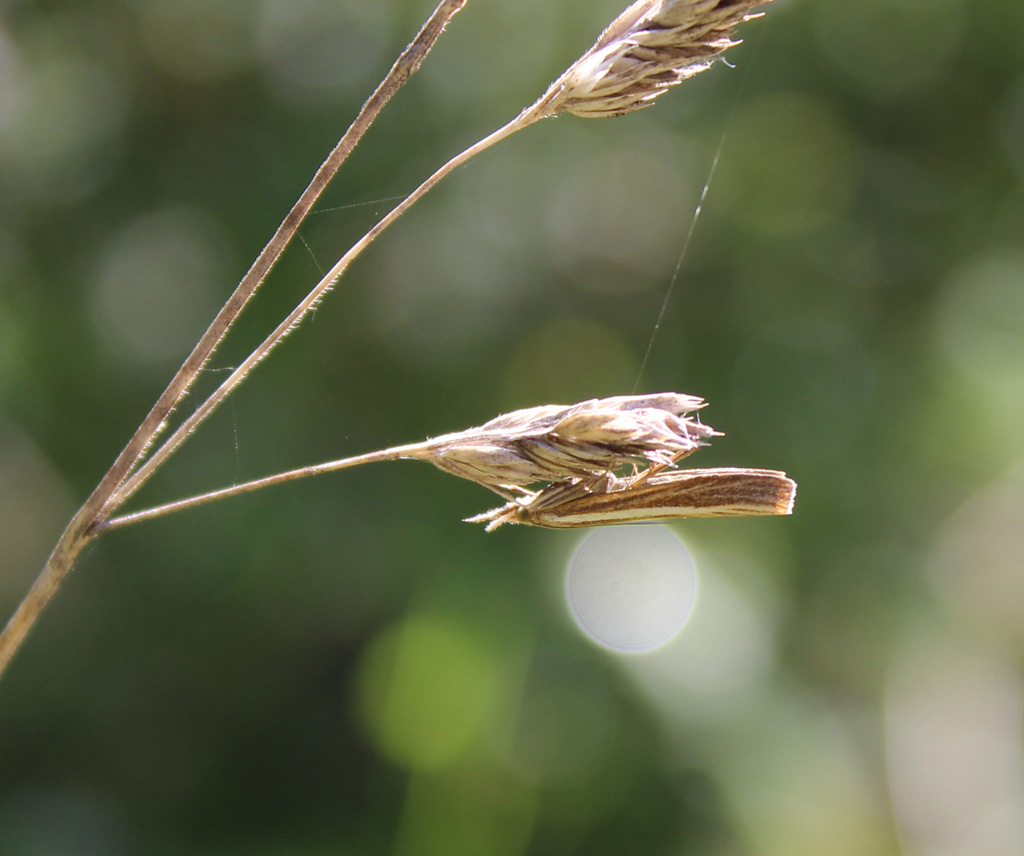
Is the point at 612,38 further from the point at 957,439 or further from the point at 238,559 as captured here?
the point at 957,439

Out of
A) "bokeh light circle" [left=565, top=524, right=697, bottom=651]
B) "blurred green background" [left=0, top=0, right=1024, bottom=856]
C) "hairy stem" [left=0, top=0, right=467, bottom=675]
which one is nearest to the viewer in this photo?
"hairy stem" [left=0, top=0, right=467, bottom=675]

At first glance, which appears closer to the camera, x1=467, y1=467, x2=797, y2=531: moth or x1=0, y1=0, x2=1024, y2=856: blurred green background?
x1=467, y1=467, x2=797, y2=531: moth

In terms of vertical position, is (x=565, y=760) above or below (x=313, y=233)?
below

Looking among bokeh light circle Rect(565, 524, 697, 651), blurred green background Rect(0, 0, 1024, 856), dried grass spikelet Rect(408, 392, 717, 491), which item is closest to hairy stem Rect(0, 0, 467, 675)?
dried grass spikelet Rect(408, 392, 717, 491)

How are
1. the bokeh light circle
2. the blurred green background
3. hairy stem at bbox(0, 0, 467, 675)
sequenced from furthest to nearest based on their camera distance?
the bokeh light circle
the blurred green background
hairy stem at bbox(0, 0, 467, 675)

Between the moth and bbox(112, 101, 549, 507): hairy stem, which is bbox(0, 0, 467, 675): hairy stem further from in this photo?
the moth

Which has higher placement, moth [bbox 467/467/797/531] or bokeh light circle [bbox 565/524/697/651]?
moth [bbox 467/467/797/531]

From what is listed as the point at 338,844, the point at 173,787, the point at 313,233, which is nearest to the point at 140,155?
the point at 313,233
